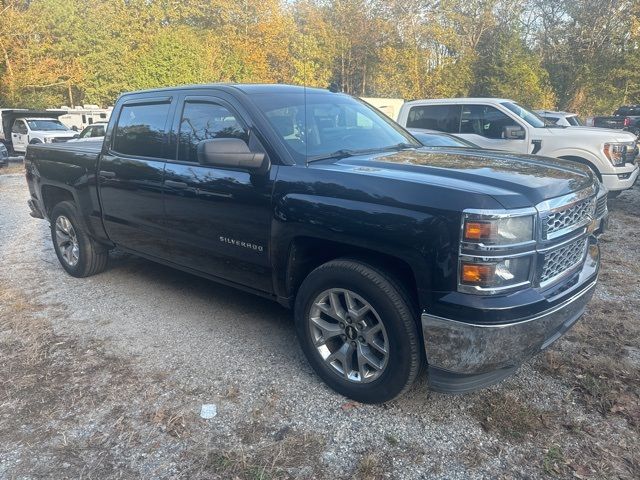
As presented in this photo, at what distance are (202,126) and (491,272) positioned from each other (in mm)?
2511

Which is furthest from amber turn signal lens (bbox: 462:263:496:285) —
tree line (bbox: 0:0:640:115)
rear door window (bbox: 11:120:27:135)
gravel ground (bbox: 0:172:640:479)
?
tree line (bbox: 0:0:640:115)

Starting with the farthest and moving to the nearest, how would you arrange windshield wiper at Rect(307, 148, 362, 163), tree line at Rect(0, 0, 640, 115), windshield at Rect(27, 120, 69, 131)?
tree line at Rect(0, 0, 640, 115) < windshield at Rect(27, 120, 69, 131) < windshield wiper at Rect(307, 148, 362, 163)

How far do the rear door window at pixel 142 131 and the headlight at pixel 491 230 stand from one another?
2.69 metres

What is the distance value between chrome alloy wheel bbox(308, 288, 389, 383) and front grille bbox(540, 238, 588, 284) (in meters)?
0.95

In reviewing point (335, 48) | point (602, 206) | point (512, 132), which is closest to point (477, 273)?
point (602, 206)

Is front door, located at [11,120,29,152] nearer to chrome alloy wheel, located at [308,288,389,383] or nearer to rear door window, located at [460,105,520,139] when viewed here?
rear door window, located at [460,105,520,139]

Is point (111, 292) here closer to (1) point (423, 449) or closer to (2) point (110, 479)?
(2) point (110, 479)

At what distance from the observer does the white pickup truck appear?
8633mm

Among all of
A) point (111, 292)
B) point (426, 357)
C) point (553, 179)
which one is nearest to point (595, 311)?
point (553, 179)

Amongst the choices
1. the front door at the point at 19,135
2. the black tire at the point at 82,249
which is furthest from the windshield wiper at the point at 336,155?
the front door at the point at 19,135

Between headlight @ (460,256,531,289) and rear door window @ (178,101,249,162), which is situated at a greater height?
rear door window @ (178,101,249,162)

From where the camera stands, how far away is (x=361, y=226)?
298 centimetres

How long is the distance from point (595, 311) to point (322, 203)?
9.48ft

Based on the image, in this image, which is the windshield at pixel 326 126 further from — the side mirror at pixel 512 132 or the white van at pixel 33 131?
the white van at pixel 33 131
